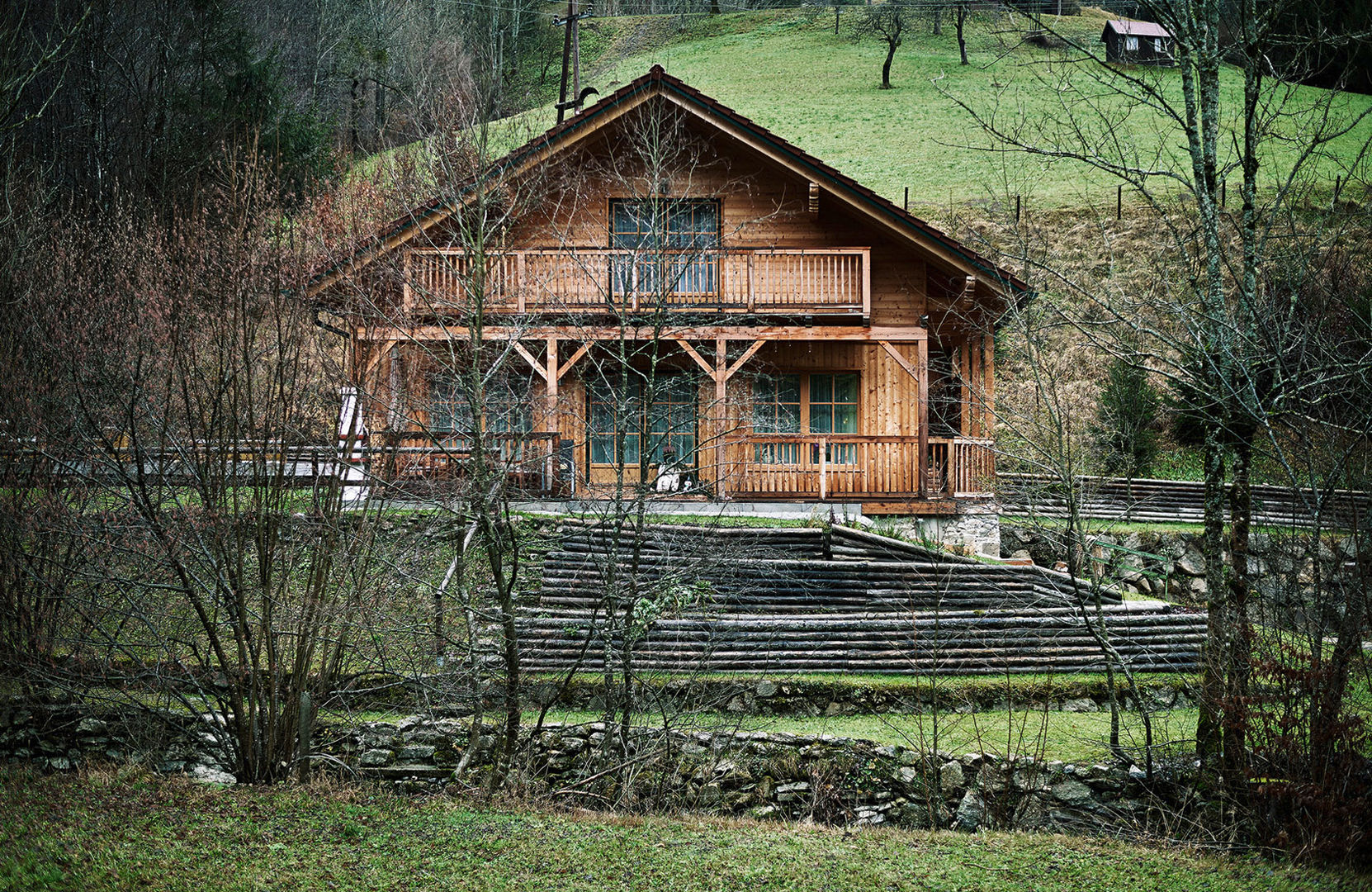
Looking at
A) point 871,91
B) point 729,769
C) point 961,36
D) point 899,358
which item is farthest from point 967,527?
point 961,36

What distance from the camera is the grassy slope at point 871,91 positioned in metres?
43.6

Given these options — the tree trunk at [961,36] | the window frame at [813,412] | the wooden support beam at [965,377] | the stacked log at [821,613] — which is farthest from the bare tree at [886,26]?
the stacked log at [821,613]

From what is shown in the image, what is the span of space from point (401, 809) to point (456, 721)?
9.61 ft

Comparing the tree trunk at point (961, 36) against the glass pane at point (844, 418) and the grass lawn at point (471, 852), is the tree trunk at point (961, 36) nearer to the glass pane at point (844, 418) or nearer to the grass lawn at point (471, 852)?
the glass pane at point (844, 418)

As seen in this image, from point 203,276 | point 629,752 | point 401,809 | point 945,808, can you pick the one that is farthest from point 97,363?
point 945,808

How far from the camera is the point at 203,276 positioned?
33.2ft

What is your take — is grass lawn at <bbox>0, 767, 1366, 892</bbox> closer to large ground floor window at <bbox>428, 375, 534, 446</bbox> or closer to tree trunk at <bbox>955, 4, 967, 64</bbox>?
large ground floor window at <bbox>428, 375, 534, 446</bbox>

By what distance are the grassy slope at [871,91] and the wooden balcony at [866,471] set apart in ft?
54.9

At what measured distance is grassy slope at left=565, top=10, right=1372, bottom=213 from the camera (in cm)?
4356

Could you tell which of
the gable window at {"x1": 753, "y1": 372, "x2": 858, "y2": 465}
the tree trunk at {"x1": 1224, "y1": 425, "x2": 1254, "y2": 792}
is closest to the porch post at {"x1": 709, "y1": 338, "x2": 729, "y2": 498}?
the gable window at {"x1": 753, "y1": 372, "x2": 858, "y2": 465}

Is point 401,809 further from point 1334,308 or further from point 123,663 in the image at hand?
point 1334,308

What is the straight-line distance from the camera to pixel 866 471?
2058 cm

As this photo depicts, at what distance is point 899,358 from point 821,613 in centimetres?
644

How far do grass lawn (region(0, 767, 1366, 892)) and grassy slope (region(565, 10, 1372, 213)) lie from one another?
29477 millimetres
